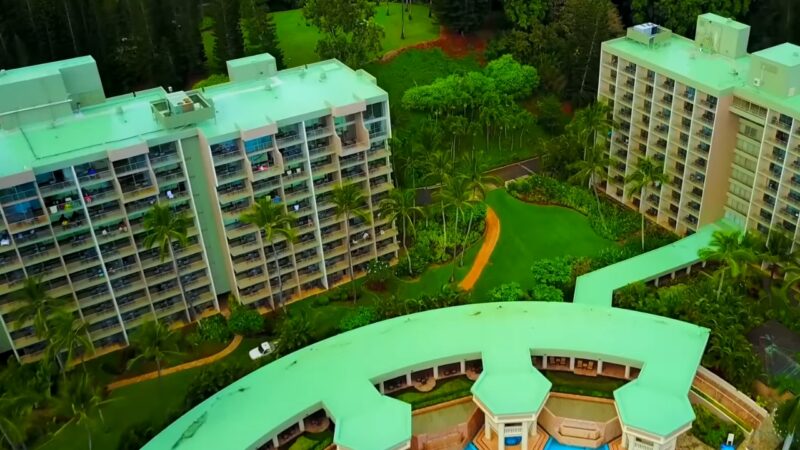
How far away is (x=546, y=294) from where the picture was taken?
6519 cm

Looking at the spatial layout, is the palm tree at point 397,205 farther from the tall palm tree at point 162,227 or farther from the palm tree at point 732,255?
the palm tree at point 732,255

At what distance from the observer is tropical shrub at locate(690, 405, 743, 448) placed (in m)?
52.4

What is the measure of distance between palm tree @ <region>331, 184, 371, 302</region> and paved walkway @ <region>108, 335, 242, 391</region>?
36.8 feet

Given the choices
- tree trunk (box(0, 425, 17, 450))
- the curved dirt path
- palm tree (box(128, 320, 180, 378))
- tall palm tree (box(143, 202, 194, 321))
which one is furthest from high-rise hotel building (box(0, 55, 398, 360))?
tree trunk (box(0, 425, 17, 450))

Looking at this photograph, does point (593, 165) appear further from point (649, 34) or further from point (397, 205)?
point (397, 205)

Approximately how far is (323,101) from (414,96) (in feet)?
104

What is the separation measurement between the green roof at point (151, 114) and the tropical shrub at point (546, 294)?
2091 cm

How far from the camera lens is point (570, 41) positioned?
93.9m

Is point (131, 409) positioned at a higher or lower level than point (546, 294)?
lower

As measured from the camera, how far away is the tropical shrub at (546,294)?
213 ft

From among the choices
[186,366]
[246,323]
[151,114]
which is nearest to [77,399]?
[186,366]

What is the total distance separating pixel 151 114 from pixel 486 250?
32.2 m

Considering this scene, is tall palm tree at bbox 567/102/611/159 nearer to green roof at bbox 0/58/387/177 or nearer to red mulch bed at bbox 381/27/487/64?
green roof at bbox 0/58/387/177

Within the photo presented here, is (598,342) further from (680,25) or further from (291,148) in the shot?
(680,25)
